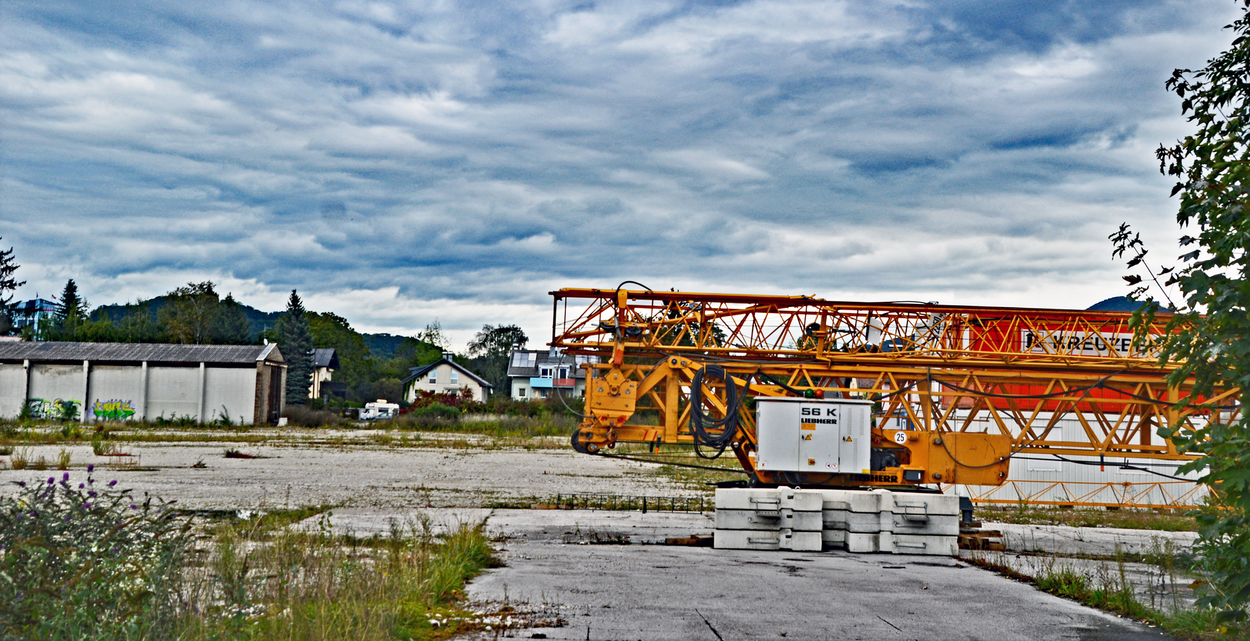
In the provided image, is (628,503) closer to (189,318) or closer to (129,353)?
(129,353)

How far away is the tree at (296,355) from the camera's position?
8544 cm

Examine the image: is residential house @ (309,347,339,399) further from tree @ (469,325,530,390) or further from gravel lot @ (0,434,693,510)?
gravel lot @ (0,434,693,510)

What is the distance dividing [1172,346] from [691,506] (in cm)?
1836

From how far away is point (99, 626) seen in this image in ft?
19.1

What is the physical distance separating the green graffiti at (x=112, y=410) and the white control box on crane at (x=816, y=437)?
1998 inches

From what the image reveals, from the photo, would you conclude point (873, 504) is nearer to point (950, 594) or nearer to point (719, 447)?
point (719, 447)

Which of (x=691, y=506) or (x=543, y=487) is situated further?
(x=543, y=487)

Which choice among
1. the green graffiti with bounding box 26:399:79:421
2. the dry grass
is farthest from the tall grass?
the green graffiti with bounding box 26:399:79:421

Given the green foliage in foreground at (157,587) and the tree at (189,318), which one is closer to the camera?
the green foliage in foreground at (157,587)

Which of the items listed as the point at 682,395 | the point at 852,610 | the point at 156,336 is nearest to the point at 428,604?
the point at 852,610

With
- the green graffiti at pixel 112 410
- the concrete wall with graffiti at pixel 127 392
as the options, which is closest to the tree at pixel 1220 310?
the concrete wall with graffiti at pixel 127 392

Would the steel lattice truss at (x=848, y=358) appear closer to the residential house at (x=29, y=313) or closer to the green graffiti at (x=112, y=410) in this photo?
the green graffiti at (x=112, y=410)

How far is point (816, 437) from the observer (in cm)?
1703

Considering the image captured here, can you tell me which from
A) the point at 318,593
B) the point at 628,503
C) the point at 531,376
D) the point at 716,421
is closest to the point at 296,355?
the point at 531,376
